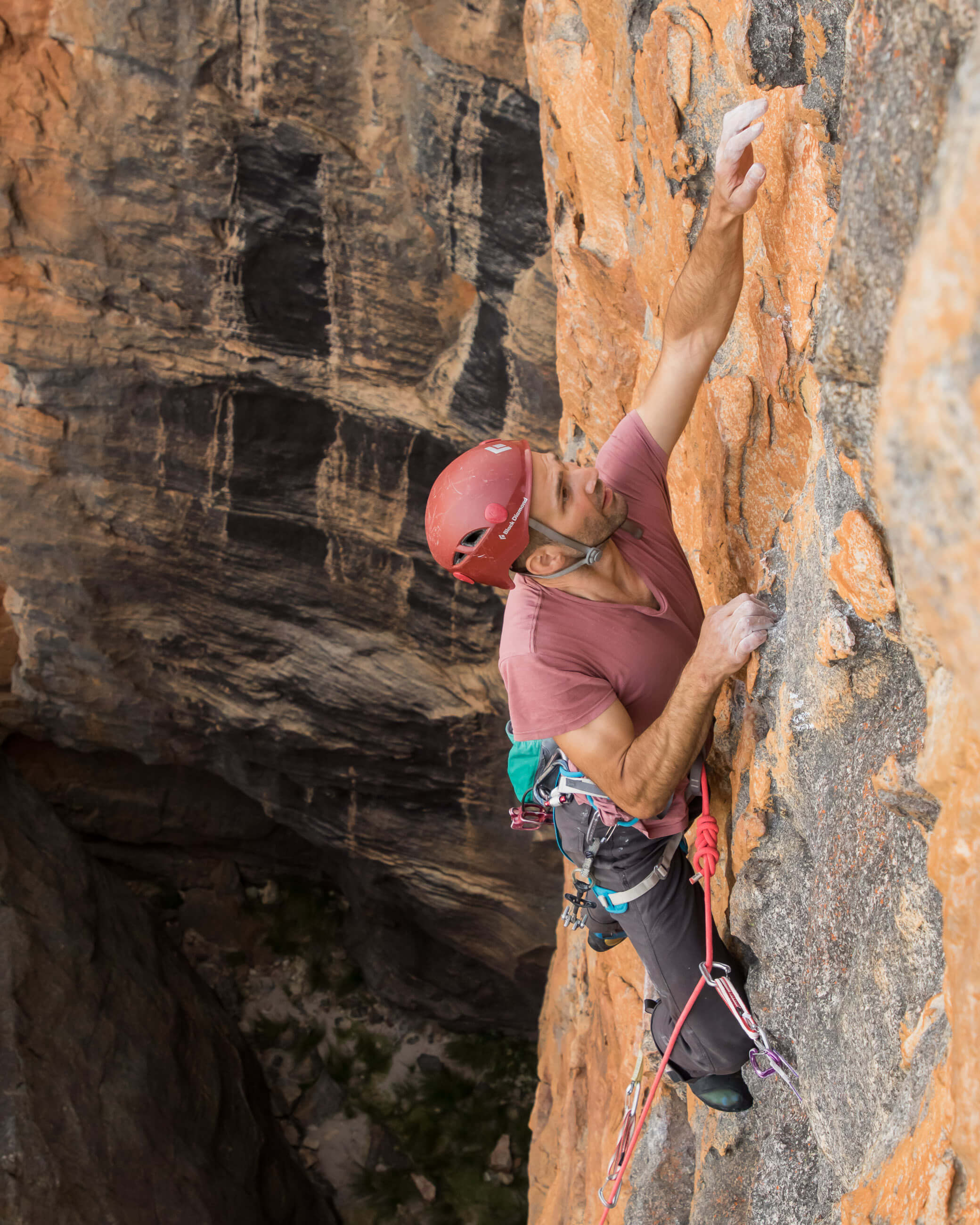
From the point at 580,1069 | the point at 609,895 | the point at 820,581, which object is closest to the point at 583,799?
the point at 609,895

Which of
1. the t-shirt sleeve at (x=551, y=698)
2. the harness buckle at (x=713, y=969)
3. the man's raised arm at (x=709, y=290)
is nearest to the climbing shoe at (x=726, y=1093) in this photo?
the harness buckle at (x=713, y=969)

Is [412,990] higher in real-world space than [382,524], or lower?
lower

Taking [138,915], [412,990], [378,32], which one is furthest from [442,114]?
[412,990]

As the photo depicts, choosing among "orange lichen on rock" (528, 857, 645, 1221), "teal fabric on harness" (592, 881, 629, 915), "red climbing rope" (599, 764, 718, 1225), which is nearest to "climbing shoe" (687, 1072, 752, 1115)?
"red climbing rope" (599, 764, 718, 1225)

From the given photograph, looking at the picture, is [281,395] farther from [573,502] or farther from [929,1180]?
[929,1180]

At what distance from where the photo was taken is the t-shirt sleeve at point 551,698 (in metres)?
1.96

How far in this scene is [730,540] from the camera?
7.33 feet

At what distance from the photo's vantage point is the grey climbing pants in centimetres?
209

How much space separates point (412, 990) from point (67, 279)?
623cm

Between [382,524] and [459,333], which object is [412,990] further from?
[459,333]

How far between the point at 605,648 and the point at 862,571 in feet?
2.69

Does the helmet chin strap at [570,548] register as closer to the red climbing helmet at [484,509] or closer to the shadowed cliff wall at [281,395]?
the red climbing helmet at [484,509]

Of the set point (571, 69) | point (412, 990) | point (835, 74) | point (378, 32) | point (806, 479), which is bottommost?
point (412, 990)

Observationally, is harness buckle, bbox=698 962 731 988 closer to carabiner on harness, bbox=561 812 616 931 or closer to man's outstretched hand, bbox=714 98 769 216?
carabiner on harness, bbox=561 812 616 931
